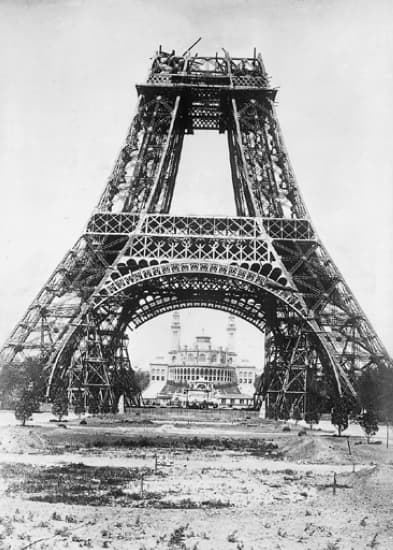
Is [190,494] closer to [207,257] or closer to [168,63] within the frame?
[207,257]

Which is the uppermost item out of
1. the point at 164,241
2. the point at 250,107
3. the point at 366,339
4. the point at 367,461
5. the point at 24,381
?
the point at 250,107

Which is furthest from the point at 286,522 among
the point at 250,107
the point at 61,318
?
the point at 250,107

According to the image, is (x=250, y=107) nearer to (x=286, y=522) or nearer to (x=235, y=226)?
(x=235, y=226)

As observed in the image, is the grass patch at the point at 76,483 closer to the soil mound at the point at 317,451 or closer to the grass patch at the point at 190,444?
the grass patch at the point at 190,444

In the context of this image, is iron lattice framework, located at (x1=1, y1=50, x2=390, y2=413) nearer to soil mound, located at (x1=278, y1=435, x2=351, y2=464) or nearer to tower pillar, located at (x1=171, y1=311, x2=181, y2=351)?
soil mound, located at (x1=278, y1=435, x2=351, y2=464)

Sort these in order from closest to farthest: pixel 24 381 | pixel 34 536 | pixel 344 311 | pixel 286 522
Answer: pixel 34 536 → pixel 286 522 → pixel 24 381 → pixel 344 311
